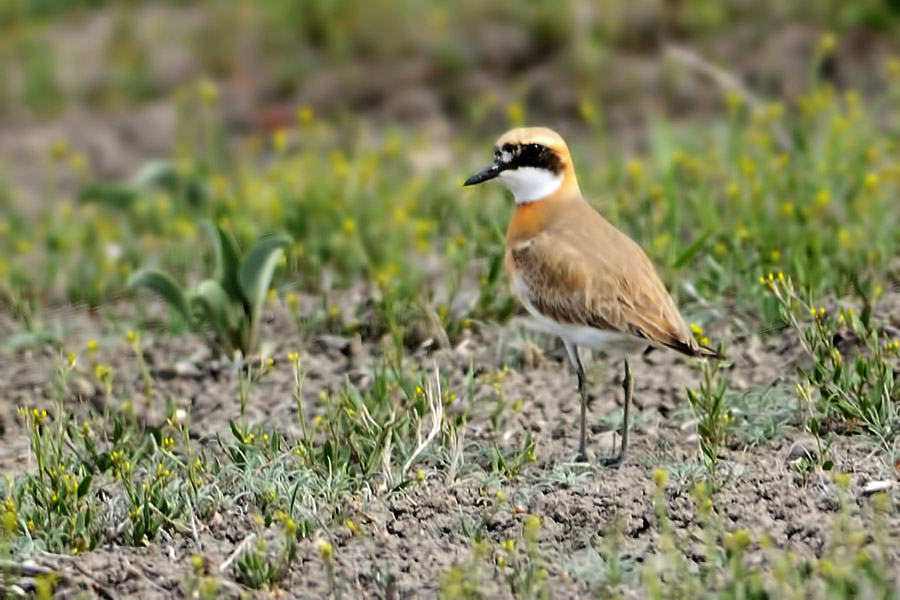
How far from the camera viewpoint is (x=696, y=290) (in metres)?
6.02

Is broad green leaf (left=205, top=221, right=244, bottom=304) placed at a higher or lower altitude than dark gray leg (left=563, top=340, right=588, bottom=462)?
Answer: higher

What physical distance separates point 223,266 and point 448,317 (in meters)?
0.92

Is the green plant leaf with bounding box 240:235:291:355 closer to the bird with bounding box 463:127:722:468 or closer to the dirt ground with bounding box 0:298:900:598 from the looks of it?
the dirt ground with bounding box 0:298:900:598

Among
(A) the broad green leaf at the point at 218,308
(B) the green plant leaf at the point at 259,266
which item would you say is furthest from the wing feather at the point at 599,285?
(A) the broad green leaf at the point at 218,308

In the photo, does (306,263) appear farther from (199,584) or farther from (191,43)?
(191,43)

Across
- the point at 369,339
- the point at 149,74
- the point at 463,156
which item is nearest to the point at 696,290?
the point at 369,339

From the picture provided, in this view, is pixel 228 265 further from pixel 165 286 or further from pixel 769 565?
pixel 769 565

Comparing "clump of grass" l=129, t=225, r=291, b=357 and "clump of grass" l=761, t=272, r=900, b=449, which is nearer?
"clump of grass" l=761, t=272, r=900, b=449

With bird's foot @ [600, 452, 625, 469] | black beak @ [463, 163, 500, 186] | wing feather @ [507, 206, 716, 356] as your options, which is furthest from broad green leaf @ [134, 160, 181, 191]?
bird's foot @ [600, 452, 625, 469]

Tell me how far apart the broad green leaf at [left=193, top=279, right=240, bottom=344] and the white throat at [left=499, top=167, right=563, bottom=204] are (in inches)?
50.6

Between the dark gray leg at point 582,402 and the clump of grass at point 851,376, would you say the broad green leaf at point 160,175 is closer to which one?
the dark gray leg at point 582,402

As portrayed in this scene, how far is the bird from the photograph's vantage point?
479 centimetres

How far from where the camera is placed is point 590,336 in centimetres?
489

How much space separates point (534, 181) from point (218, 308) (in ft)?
4.67
